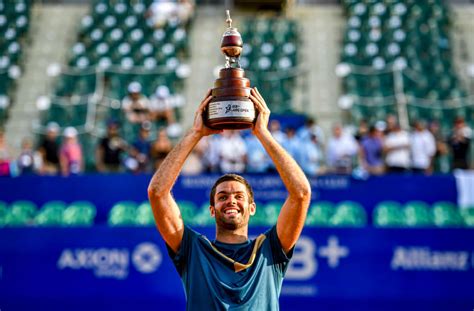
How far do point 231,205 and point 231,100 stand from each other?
0.46 meters

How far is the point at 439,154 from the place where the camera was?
1144cm

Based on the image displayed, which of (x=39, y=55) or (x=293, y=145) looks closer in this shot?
(x=293, y=145)

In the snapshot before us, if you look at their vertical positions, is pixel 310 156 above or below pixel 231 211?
above

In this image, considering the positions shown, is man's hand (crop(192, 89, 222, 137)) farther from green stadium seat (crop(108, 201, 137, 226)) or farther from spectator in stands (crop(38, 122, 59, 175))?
spectator in stands (crop(38, 122, 59, 175))

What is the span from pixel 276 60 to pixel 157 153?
533 centimetres

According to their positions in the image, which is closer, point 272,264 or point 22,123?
point 272,264

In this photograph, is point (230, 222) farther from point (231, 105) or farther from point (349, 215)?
point (349, 215)

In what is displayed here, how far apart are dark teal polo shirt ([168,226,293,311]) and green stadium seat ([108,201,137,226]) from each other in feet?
18.4

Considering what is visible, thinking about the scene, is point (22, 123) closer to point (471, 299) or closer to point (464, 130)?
point (464, 130)

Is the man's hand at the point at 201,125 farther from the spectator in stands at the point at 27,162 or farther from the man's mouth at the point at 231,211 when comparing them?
the spectator in stands at the point at 27,162

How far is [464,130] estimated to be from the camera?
1124cm

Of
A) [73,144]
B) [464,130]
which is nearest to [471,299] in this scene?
[464,130]

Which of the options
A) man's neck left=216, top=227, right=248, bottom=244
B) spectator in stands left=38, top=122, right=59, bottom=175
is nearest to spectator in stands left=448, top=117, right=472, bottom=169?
spectator in stands left=38, top=122, right=59, bottom=175

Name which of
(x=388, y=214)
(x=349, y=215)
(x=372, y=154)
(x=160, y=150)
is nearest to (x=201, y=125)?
(x=349, y=215)
